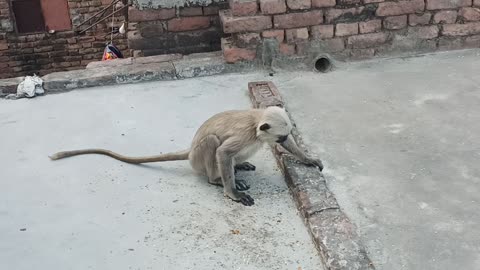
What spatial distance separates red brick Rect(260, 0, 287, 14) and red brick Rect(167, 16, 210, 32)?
26.7 inches

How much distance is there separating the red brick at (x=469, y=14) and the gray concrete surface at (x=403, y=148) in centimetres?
30

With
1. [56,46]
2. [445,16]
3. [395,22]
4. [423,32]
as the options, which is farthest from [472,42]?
[56,46]

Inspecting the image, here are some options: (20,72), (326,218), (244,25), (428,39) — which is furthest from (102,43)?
(326,218)

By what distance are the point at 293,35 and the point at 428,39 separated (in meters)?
1.20

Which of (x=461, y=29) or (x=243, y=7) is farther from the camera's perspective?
(x=461, y=29)

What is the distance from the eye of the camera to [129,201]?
2984 mm

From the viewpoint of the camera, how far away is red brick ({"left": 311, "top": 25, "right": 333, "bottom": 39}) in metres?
4.63

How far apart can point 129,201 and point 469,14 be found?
341cm

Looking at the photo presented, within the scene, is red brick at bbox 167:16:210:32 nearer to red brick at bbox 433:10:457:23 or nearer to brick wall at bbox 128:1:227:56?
brick wall at bbox 128:1:227:56

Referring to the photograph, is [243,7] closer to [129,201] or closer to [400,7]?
[400,7]

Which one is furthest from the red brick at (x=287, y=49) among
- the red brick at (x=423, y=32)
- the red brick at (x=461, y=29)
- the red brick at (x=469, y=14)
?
the red brick at (x=469, y=14)

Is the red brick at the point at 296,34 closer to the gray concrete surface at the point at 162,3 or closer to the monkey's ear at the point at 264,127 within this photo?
the gray concrete surface at the point at 162,3

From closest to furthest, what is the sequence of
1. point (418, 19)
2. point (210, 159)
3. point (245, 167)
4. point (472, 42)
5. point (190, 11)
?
point (210, 159)
point (245, 167)
point (418, 19)
point (472, 42)
point (190, 11)

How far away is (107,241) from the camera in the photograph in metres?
2.66
